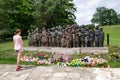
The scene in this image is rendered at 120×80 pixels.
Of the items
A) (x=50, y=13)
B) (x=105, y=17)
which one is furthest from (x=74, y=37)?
(x=105, y=17)

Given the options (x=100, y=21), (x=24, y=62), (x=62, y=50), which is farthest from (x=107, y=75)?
(x=100, y=21)

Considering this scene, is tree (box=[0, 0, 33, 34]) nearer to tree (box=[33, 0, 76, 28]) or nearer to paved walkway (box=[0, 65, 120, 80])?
tree (box=[33, 0, 76, 28])

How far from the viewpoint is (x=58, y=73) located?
1216 cm

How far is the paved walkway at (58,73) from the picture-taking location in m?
11.5

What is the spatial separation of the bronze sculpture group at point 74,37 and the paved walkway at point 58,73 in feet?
21.1

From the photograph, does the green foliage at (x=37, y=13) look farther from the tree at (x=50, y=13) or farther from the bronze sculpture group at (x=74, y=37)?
the bronze sculpture group at (x=74, y=37)

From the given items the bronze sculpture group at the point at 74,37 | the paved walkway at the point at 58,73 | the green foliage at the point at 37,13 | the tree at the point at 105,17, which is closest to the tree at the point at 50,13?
the green foliage at the point at 37,13

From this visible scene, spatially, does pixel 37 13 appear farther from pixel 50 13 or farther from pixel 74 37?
pixel 74 37

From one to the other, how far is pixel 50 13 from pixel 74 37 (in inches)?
878

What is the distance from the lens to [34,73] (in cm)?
1223

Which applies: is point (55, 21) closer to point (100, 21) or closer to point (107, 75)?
point (107, 75)

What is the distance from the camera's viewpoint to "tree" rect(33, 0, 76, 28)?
137 feet

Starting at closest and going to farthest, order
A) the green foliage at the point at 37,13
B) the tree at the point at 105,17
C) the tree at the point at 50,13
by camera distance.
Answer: the green foliage at the point at 37,13 → the tree at the point at 50,13 → the tree at the point at 105,17

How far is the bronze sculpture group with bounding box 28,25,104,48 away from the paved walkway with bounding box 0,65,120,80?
21.1ft
